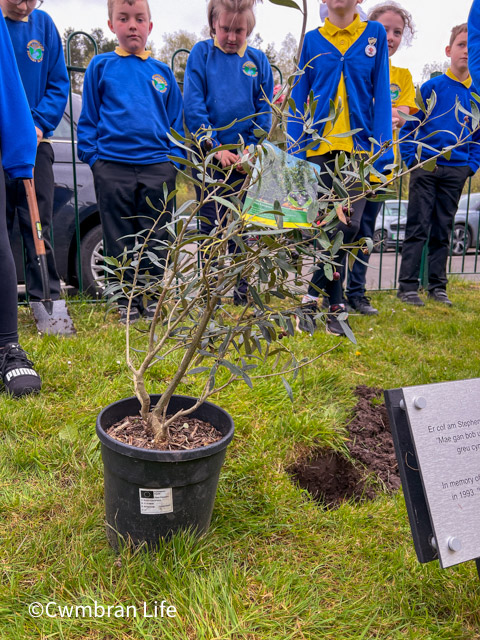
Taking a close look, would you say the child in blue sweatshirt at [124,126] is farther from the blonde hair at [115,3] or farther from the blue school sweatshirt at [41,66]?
the blue school sweatshirt at [41,66]

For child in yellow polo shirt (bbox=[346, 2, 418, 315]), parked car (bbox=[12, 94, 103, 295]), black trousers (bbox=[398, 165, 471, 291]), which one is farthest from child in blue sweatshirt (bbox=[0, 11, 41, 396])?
black trousers (bbox=[398, 165, 471, 291])

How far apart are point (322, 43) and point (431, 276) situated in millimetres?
2440

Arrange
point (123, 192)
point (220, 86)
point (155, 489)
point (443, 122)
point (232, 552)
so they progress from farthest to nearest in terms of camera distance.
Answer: point (443, 122)
point (220, 86)
point (123, 192)
point (232, 552)
point (155, 489)

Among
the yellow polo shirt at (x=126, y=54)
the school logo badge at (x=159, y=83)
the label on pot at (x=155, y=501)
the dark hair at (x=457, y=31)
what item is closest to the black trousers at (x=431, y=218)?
the dark hair at (x=457, y=31)

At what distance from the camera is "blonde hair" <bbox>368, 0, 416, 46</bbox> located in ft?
13.7

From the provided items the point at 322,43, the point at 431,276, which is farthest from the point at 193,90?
the point at 431,276

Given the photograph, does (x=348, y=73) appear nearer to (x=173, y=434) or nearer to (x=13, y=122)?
(x=13, y=122)

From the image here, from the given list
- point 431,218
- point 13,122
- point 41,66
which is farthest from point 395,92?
point 13,122

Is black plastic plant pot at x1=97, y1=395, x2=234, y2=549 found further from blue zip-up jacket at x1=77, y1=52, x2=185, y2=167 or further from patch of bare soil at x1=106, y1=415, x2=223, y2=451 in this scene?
blue zip-up jacket at x1=77, y1=52, x2=185, y2=167

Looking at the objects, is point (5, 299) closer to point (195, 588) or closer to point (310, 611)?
point (195, 588)

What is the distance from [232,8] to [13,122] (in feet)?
5.98

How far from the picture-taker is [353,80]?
341 centimetres

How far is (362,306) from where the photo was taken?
166 inches

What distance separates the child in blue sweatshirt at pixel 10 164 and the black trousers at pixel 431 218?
322 cm
